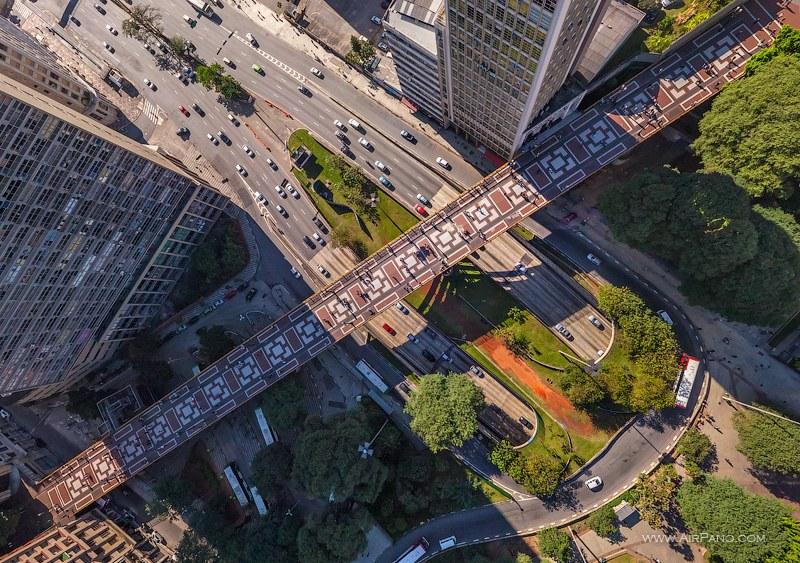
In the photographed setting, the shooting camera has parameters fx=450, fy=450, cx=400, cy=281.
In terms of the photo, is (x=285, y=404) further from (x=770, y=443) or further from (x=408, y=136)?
(x=770, y=443)

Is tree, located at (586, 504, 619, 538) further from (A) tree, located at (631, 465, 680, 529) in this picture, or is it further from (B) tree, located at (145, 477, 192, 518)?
(B) tree, located at (145, 477, 192, 518)

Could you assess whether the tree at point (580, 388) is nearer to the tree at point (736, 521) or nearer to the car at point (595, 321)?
the car at point (595, 321)

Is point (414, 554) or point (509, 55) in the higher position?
point (509, 55)

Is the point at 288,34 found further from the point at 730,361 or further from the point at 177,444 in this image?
the point at 730,361

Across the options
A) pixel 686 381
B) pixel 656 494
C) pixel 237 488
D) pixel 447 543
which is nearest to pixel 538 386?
pixel 686 381

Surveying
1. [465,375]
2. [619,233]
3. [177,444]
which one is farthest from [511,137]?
[177,444]

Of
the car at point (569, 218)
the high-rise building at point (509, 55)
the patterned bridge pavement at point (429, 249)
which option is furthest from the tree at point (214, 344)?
the car at point (569, 218)
